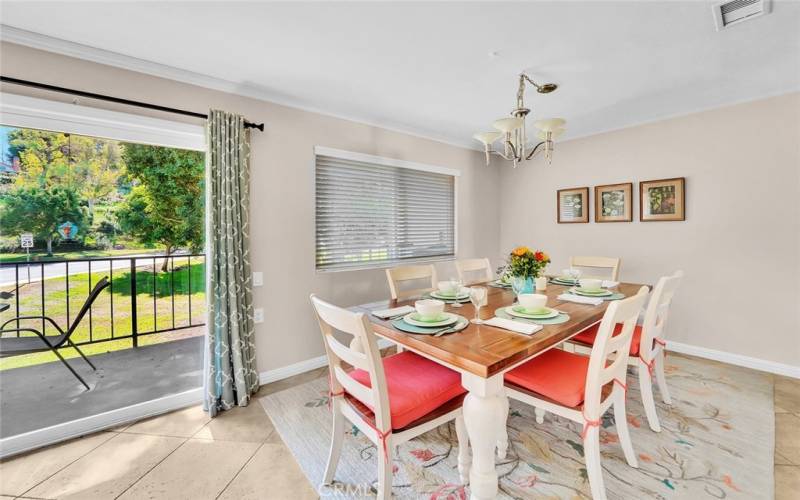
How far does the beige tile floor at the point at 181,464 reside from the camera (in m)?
1.62

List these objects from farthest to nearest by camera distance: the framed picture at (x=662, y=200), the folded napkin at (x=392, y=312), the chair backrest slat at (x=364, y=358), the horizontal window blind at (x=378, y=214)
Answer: the framed picture at (x=662, y=200)
the horizontal window blind at (x=378, y=214)
the folded napkin at (x=392, y=312)
the chair backrest slat at (x=364, y=358)

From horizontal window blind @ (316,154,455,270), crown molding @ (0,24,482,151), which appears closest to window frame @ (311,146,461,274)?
horizontal window blind @ (316,154,455,270)

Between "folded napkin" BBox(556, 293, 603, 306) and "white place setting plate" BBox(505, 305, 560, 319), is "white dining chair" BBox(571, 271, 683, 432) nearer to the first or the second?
→ "folded napkin" BBox(556, 293, 603, 306)

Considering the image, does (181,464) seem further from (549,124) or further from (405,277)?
(549,124)

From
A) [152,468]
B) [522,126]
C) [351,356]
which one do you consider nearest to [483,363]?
[351,356]

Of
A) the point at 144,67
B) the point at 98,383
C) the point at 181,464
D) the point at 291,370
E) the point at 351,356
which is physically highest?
the point at 144,67

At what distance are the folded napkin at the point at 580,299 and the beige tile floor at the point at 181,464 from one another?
1.13m

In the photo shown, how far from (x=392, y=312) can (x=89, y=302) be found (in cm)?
204

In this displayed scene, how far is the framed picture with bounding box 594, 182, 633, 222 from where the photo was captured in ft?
11.7

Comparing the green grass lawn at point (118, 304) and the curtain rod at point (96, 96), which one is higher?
the curtain rod at point (96, 96)

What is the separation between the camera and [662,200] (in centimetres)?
335

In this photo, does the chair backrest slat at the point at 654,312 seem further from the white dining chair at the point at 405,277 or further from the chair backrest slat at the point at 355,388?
the chair backrest slat at the point at 355,388

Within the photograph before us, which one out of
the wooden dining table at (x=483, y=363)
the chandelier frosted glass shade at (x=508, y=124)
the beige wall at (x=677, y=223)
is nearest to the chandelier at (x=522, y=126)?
the chandelier frosted glass shade at (x=508, y=124)

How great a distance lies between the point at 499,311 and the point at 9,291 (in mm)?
2856
